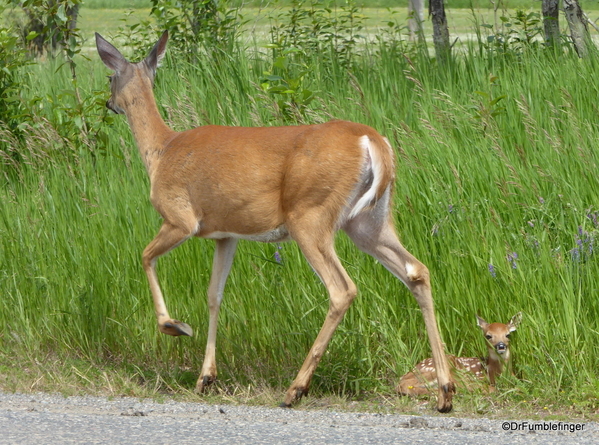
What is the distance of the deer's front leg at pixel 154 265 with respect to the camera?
5277 millimetres

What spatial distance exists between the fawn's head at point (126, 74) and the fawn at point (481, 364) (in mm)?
2295

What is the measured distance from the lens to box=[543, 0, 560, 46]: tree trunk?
919cm

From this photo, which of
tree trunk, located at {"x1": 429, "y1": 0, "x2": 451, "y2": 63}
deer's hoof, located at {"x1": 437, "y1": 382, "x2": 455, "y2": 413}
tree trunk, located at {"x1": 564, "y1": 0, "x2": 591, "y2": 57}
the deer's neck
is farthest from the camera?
tree trunk, located at {"x1": 429, "y1": 0, "x2": 451, "y2": 63}

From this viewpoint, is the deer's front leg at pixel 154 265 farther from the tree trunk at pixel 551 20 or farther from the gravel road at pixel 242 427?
the tree trunk at pixel 551 20

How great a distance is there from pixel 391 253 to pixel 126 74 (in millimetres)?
1964

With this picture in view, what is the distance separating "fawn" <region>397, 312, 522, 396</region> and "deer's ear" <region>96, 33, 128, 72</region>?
2491 mm

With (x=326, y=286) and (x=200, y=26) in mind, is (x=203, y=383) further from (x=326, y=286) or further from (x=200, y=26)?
(x=200, y=26)

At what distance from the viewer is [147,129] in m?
5.94

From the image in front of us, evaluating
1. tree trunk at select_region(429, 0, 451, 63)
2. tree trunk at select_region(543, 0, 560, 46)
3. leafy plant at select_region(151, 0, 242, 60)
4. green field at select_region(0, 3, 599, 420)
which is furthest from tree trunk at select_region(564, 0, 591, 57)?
leafy plant at select_region(151, 0, 242, 60)

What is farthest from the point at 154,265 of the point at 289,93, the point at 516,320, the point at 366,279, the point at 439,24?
the point at 439,24

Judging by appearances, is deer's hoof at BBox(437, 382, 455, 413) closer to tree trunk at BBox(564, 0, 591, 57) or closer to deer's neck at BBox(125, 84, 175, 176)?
deer's neck at BBox(125, 84, 175, 176)

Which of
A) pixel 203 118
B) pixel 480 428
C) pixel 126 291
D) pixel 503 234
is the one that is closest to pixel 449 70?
pixel 203 118

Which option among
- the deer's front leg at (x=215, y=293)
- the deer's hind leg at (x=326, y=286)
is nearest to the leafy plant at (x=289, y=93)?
the deer's front leg at (x=215, y=293)

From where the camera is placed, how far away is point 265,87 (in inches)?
309
